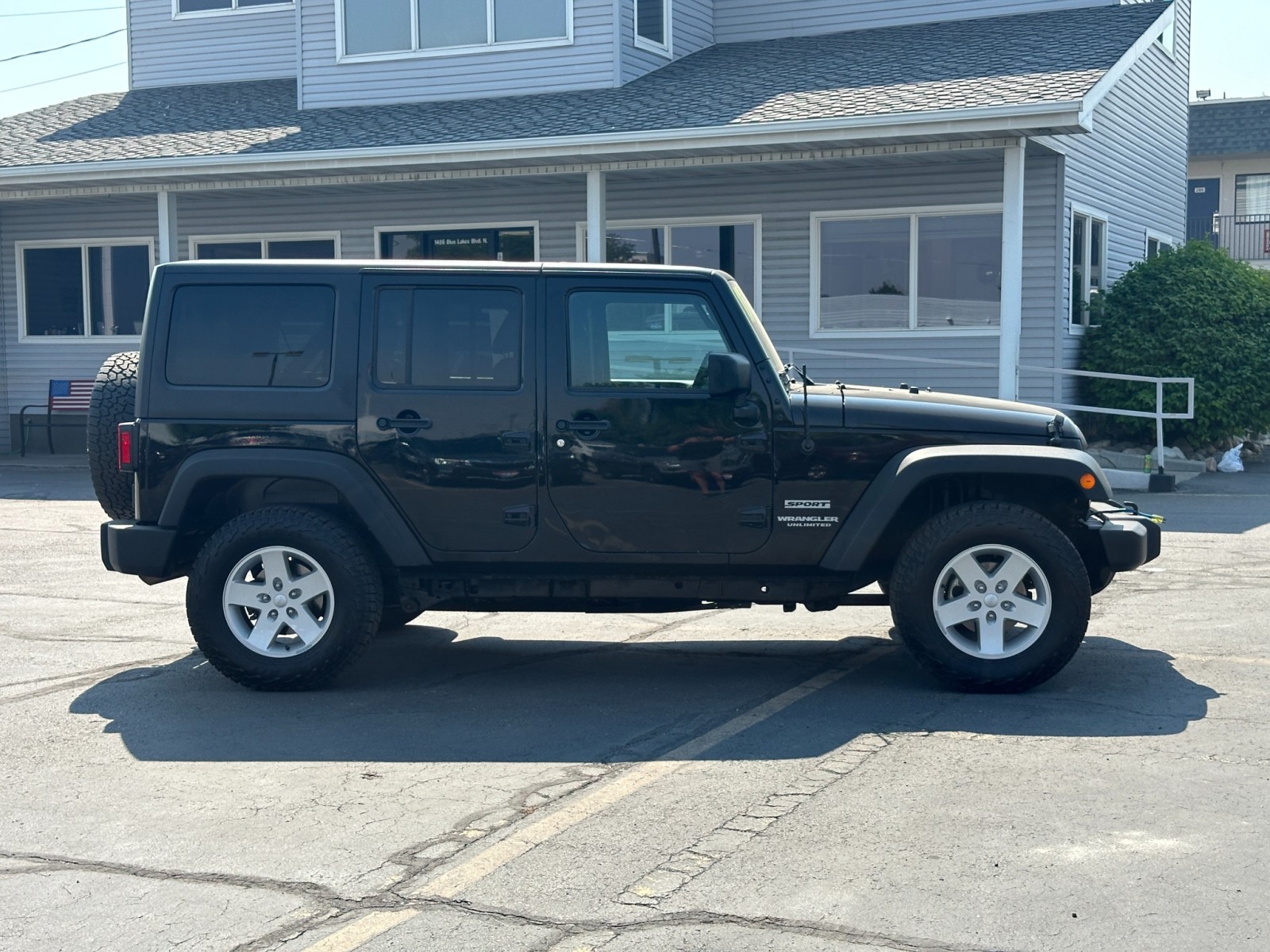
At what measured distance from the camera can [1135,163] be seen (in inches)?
813

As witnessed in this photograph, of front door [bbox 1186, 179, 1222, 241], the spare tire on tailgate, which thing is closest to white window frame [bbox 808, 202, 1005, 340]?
the spare tire on tailgate

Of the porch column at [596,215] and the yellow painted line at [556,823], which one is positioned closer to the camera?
the yellow painted line at [556,823]

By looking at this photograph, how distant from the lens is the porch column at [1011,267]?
50.0 feet

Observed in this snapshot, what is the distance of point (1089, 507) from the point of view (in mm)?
6945

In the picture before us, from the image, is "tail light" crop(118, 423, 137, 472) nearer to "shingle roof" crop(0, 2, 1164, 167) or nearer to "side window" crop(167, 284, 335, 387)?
"side window" crop(167, 284, 335, 387)

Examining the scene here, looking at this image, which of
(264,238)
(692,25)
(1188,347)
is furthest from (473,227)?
(1188,347)

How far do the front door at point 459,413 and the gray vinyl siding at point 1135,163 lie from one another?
444 inches

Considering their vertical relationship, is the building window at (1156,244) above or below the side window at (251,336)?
above

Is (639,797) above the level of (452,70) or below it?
below

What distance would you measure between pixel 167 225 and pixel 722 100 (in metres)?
7.52

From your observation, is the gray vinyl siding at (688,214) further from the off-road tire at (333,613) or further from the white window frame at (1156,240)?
the off-road tire at (333,613)

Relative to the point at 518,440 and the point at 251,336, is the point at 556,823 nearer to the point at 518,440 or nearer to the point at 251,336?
the point at 518,440

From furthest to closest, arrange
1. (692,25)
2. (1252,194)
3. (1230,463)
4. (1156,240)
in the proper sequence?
1. (1252,194)
2. (1156,240)
3. (692,25)
4. (1230,463)

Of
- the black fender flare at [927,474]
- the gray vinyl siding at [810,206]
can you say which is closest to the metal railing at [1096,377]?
the gray vinyl siding at [810,206]
